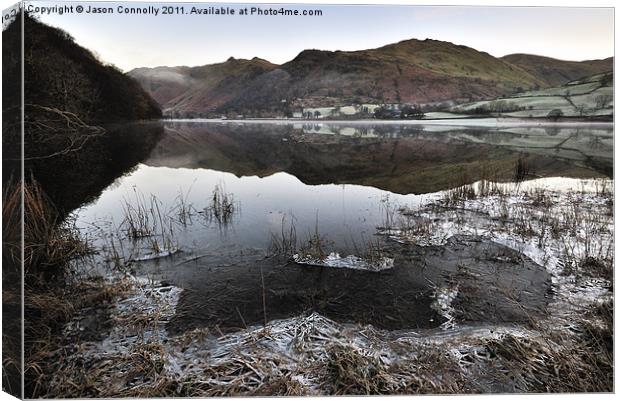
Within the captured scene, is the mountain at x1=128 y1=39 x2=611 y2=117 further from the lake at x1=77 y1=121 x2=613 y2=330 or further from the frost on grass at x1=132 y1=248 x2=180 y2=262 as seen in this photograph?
the frost on grass at x1=132 y1=248 x2=180 y2=262

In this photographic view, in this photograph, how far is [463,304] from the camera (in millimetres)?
3355

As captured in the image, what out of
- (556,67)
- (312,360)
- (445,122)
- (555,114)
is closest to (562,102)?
(555,114)

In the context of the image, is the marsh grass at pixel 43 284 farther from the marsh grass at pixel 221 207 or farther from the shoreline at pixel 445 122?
the shoreline at pixel 445 122

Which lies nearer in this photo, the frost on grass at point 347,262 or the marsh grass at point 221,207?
the frost on grass at point 347,262

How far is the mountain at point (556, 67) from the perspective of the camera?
357 cm

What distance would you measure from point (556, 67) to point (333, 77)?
1.95 m

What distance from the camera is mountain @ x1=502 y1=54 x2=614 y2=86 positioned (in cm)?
357

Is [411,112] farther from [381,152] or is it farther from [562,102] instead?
[562,102]

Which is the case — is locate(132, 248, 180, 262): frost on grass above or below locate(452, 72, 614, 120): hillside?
below

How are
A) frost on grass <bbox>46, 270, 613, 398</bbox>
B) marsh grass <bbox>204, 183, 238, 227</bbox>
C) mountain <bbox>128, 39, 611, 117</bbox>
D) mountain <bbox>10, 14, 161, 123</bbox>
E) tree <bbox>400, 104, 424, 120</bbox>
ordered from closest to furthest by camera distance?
frost on grass <bbox>46, 270, 613, 398</bbox>, mountain <bbox>10, 14, 161, 123</bbox>, mountain <bbox>128, 39, 611, 117</bbox>, marsh grass <bbox>204, 183, 238, 227</bbox>, tree <bbox>400, 104, 424, 120</bbox>

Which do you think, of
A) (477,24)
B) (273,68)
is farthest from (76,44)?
(477,24)

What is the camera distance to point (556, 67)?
3.71m

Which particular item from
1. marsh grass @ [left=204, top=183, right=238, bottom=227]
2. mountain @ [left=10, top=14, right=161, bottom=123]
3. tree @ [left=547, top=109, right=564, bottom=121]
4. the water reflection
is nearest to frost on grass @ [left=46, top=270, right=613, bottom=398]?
marsh grass @ [left=204, top=183, right=238, bottom=227]

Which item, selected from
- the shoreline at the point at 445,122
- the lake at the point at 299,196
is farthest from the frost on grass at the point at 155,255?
the shoreline at the point at 445,122
